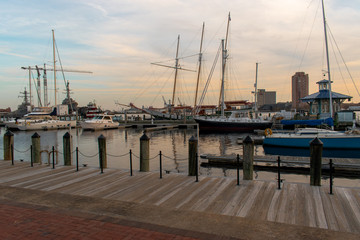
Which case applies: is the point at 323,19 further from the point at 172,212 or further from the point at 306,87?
the point at 306,87

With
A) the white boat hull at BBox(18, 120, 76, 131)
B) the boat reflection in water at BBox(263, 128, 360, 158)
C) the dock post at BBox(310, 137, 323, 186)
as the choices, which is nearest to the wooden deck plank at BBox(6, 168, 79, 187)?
the dock post at BBox(310, 137, 323, 186)

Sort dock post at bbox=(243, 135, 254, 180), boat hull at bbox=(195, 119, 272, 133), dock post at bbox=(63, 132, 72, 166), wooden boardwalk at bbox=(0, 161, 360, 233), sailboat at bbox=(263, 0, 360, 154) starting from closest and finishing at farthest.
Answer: wooden boardwalk at bbox=(0, 161, 360, 233), dock post at bbox=(243, 135, 254, 180), dock post at bbox=(63, 132, 72, 166), sailboat at bbox=(263, 0, 360, 154), boat hull at bbox=(195, 119, 272, 133)

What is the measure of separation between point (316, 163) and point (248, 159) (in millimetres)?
2014

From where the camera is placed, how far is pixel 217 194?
23.4ft

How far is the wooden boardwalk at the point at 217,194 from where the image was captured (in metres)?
5.60

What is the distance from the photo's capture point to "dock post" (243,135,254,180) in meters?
8.68

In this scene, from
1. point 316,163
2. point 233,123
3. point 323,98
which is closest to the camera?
point 316,163

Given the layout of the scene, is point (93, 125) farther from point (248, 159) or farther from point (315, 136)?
point (248, 159)

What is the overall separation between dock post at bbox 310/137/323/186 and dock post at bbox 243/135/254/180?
177 centimetres

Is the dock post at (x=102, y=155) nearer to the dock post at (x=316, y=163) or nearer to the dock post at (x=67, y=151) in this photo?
the dock post at (x=67, y=151)

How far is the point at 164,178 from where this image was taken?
901 cm

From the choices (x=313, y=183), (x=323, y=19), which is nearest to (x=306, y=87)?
(x=323, y=19)

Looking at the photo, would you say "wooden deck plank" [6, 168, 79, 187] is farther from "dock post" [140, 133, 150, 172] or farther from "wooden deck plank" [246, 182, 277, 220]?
"wooden deck plank" [246, 182, 277, 220]

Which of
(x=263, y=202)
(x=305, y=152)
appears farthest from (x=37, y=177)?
(x=305, y=152)
